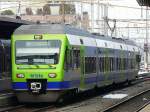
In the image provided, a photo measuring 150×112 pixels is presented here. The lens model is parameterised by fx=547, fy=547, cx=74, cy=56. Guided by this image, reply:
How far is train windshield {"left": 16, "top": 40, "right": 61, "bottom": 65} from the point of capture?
19.7 metres

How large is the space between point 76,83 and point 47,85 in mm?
2196

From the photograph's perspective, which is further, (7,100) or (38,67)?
(7,100)

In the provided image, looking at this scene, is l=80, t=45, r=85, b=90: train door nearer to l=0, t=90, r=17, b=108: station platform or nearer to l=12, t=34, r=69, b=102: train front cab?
l=12, t=34, r=69, b=102: train front cab

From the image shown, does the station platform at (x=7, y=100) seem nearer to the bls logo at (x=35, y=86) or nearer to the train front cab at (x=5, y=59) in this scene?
the bls logo at (x=35, y=86)

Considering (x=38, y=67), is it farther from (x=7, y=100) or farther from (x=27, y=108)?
(x=7, y=100)

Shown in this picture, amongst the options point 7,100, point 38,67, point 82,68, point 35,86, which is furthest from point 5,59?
point 35,86

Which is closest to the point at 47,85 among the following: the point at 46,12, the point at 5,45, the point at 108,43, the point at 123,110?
the point at 123,110

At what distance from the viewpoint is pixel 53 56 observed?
1970cm

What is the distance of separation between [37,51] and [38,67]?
0.62 metres

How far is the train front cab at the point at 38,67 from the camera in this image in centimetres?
1942

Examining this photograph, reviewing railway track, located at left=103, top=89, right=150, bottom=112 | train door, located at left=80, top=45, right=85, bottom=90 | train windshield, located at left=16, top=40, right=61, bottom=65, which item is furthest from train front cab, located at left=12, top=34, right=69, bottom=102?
train door, located at left=80, top=45, right=85, bottom=90

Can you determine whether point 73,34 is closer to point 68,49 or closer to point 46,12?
point 68,49

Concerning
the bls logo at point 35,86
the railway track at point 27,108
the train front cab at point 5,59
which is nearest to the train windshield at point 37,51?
the bls logo at point 35,86

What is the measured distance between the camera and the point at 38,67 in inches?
774
